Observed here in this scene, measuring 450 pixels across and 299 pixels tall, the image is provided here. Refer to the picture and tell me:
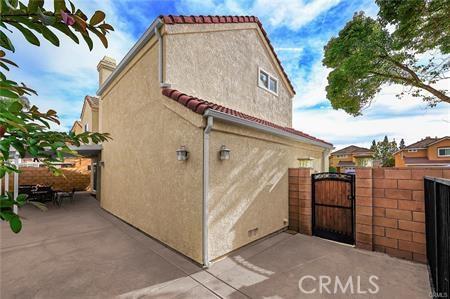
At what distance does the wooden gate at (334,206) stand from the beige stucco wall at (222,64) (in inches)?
169

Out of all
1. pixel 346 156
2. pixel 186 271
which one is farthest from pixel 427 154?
pixel 186 271

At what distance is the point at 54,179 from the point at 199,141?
64.3ft

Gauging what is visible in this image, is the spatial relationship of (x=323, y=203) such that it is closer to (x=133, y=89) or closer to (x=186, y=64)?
(x=186, y=64)

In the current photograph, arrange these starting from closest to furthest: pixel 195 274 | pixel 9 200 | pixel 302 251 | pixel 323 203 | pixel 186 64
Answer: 1. pixel 9 200
2. pixel 195 274
3. pixel 302 251
4. pixel 186 64
5. pixel 323 203

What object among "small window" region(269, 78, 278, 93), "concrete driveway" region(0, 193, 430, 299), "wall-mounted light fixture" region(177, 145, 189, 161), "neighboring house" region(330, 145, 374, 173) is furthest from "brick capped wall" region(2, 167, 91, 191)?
"neighboring house" region(330, 145, 374, 173)

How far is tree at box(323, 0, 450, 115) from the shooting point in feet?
28.3

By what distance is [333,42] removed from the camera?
11203 mm

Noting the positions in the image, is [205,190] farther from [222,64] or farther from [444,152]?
[444,152]

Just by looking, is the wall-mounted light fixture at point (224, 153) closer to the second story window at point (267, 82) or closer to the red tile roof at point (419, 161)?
the second story window at point (267, 82)

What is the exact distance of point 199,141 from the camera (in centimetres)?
510

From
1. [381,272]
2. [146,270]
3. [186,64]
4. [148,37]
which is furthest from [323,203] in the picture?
[148,37]

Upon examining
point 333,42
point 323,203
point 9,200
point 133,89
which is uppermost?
point 333,42

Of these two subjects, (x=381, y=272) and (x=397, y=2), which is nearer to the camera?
(x=381, y=272)

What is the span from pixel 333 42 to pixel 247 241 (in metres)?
11.5
